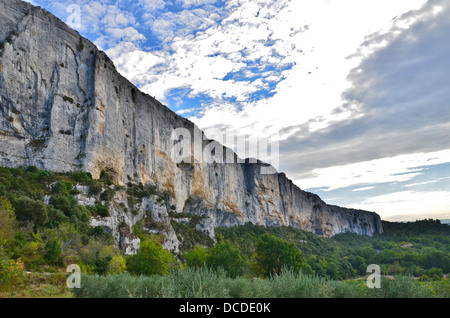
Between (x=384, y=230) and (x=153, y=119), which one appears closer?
(x=153, y=119)

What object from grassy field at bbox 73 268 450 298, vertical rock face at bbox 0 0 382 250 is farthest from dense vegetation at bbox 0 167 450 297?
vertical rock face at bbox 0 0 382 250

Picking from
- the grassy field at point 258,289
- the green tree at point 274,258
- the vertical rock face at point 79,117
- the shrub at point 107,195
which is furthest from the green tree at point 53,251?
the green tree at point 274,258

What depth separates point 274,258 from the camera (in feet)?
104

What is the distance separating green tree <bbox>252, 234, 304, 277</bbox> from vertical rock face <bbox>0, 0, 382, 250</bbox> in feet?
83.1

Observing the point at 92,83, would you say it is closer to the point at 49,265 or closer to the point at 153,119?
the point at 153,119

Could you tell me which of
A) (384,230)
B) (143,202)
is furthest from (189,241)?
(384,230)

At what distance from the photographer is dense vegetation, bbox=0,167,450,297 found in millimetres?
8938

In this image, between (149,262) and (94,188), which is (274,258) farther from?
(94,188)

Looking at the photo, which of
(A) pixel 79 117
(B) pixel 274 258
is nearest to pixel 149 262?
(B) pixel 274 258

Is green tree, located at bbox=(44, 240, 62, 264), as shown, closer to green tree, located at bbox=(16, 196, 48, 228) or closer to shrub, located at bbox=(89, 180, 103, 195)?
green tree, located at bbox=(16, 196, 48, 228)

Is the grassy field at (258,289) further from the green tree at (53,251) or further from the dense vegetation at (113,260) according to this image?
the green tree at (53,251)

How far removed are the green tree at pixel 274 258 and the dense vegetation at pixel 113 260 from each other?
11 centimetres

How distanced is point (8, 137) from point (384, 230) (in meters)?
206
